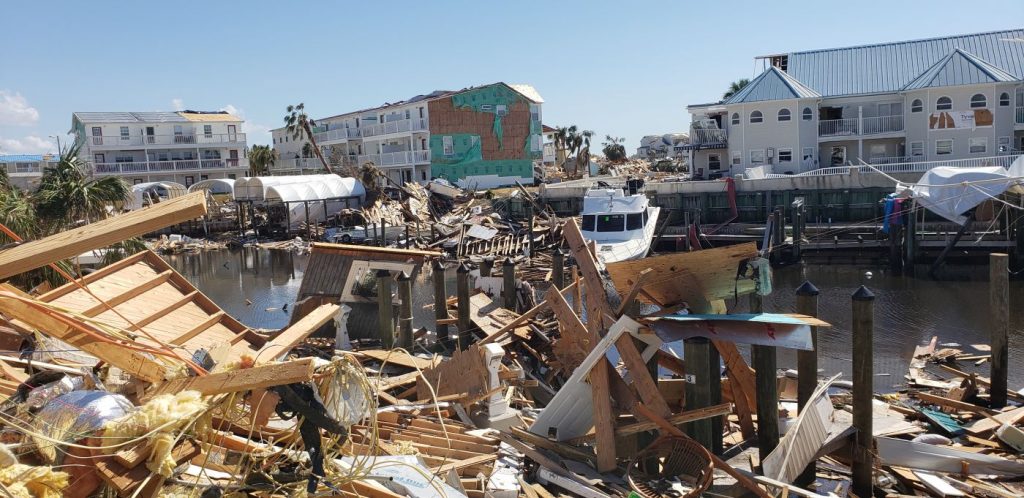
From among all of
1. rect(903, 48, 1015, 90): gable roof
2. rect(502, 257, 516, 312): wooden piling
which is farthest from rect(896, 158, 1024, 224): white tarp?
rect(502, 257, 516, 312): wooden piling

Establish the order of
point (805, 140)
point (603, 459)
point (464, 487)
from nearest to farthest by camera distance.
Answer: point (464, 487) < point (603, 459) < point (805, 140)

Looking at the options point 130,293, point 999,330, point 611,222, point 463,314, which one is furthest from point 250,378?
point 611,222

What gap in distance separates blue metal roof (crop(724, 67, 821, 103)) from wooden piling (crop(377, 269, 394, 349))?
37843 millimetres

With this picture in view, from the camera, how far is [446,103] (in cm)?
6203

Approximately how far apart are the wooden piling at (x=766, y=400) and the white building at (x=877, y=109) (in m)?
Answer: 40.3

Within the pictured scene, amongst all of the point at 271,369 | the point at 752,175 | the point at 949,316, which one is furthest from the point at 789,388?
the point at 752,175

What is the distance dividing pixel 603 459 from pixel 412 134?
54.9 m

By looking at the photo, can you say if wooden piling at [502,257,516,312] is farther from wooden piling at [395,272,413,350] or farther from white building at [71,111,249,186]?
white building at [71,111,249,186]

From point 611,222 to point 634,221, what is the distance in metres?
0.85

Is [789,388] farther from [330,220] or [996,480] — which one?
[330,220]

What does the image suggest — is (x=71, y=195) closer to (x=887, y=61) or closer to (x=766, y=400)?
(x=766, y=400)

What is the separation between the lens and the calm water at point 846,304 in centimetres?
1884

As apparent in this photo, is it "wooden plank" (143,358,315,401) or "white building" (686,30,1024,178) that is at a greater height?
"white building" (686,30,1024,178)

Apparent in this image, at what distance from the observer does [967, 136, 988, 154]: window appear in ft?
144
